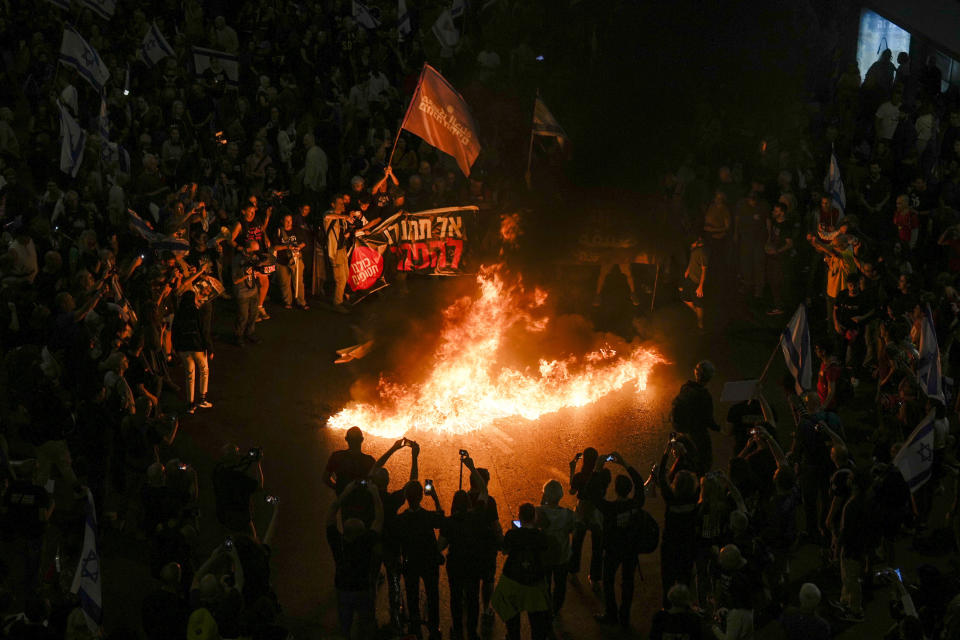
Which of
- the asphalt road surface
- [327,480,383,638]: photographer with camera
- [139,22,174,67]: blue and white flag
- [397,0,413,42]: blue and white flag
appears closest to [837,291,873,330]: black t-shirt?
the asphalt road surface

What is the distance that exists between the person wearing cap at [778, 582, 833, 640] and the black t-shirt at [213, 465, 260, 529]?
500cm

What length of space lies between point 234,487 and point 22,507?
1.88 metres

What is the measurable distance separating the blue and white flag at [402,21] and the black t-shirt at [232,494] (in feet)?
47.4

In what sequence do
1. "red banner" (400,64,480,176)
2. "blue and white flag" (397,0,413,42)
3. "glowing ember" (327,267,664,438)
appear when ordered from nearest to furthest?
"glowing ember" (327,267,664,438), "red banner" (400,64,480,176), "blue and white flag" (397,0,413,42)

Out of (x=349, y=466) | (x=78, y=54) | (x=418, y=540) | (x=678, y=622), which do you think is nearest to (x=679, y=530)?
(x=678, y=622)

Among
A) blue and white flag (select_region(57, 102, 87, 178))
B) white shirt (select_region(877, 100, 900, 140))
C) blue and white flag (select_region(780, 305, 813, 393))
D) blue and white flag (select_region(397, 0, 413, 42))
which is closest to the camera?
blue and white flag (select_region(780, 305, 813, 393))

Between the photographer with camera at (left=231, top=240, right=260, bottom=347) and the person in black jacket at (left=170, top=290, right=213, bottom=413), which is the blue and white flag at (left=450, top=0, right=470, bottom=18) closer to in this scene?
the photographer with camera at (left=231, top=240, right=260, bottom=347)

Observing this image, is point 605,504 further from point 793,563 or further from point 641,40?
A: point 641,40

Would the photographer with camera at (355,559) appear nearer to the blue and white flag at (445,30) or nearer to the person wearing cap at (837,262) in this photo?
the person wearing cap at (837,262)

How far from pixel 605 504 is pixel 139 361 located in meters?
5.95

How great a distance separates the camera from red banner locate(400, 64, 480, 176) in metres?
15.6

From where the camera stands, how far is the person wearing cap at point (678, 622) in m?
7.89

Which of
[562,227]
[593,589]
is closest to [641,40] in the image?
[562,227]

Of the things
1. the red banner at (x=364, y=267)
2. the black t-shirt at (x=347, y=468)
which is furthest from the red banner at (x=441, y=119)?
the black t-shirt at (x=347, y=468)
